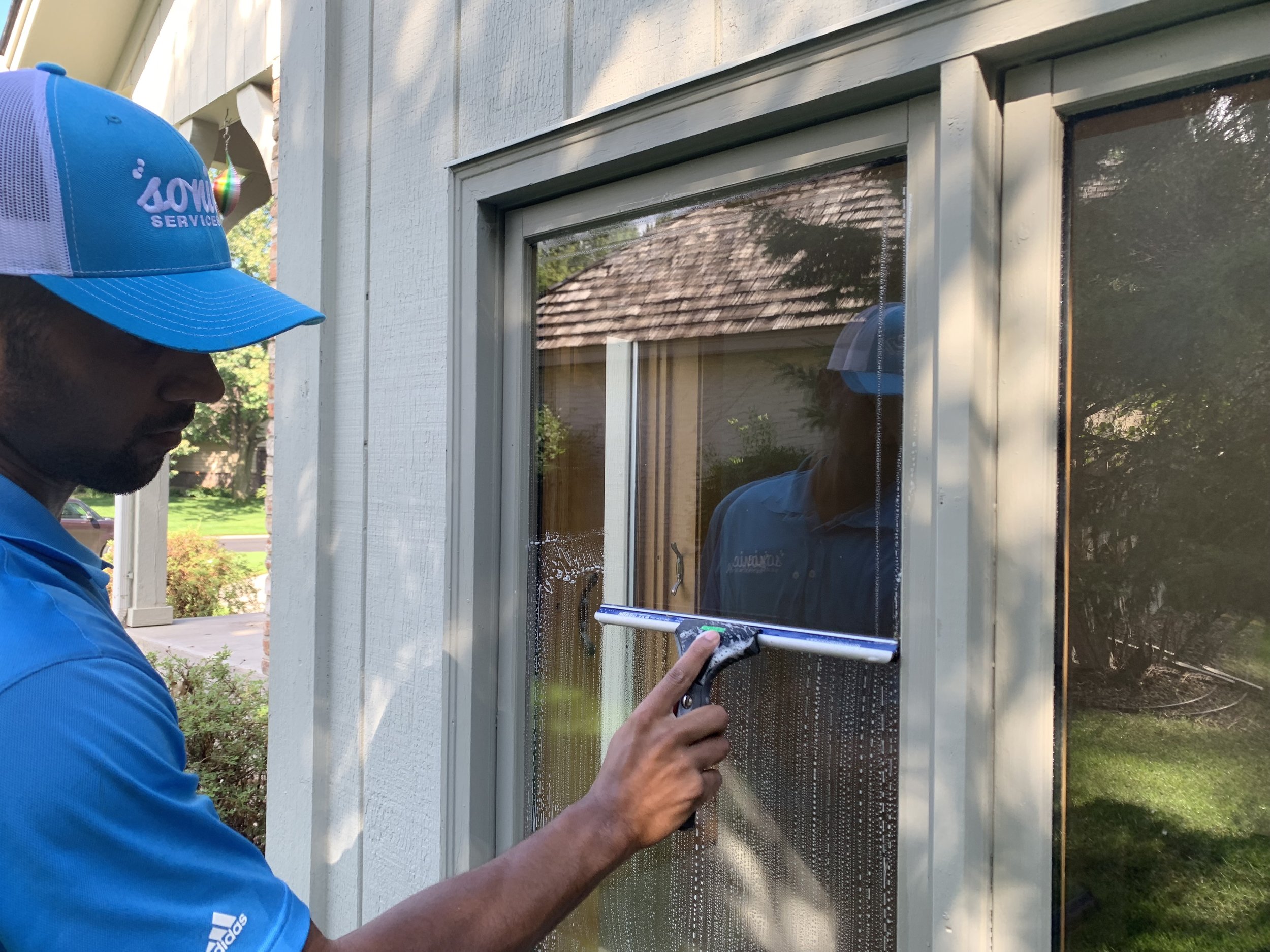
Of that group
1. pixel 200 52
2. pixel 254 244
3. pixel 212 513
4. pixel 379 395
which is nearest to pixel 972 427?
pixel 379 395

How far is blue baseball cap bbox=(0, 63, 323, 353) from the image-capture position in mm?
1003

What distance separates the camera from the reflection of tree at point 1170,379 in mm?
1271

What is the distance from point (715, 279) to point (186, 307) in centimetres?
111

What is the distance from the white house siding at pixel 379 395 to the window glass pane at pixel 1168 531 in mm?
1092

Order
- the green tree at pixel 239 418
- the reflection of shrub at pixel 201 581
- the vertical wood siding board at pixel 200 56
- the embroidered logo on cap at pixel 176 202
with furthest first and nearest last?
the green tree at pixel 239 418 → the reflection of shrub at pixel 201 581 → the vertical wood siding board at pixel 200 56 → the embroidered logo on cap at pixel 176 202

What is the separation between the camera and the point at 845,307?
5.55 ft

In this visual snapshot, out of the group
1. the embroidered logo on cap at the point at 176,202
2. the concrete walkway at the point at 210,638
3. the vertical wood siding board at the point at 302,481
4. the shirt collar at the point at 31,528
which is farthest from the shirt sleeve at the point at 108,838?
the concrete walkway at the point at 210,638

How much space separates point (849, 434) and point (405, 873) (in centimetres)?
167

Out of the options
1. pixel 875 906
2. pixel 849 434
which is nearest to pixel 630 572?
pixel 849 434

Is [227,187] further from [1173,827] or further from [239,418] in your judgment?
[239,418]

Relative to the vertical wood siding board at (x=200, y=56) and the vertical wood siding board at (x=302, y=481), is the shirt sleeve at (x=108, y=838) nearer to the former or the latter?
the vertical wood siding board at (x=302, y=481)

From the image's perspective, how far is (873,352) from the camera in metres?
1.64

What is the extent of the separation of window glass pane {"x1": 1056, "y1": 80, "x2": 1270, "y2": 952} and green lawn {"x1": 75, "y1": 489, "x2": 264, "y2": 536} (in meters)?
27.6

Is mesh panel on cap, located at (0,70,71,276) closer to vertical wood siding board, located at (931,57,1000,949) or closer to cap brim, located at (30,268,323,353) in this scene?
cap brim, located at (30,268,323,353)
